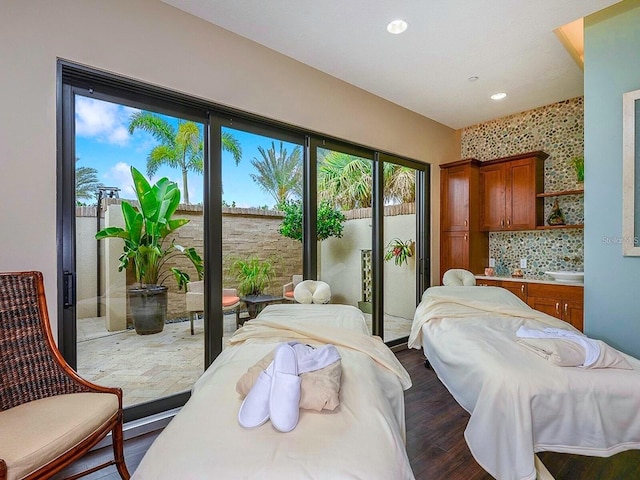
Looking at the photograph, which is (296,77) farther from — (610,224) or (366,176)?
(610,224)

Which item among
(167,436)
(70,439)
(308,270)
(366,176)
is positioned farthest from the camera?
(366,176)

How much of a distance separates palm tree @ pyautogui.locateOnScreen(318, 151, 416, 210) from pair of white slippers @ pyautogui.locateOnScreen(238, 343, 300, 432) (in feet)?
8.24

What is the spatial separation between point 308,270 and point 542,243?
3302 mm

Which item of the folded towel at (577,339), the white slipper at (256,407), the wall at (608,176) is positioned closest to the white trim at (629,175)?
the wall at (608,176)

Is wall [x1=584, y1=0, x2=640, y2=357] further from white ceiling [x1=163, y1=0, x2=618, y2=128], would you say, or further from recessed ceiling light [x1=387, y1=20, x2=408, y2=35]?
recessed ceiling light [x1=387, y1=20, x2=408, y2=35]

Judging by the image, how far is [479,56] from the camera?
3.05 metres

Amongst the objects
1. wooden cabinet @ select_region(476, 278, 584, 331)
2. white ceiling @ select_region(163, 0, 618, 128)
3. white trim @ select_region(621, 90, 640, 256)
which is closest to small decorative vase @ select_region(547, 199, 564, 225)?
wooden cabinet @ select_region(476, 278, 584, 331)

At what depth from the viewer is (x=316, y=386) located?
3.87 ft

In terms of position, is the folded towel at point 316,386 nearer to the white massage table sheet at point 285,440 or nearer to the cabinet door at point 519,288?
the white massage table sheet at point 285,440

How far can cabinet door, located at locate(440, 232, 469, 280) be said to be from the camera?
4.55 meters

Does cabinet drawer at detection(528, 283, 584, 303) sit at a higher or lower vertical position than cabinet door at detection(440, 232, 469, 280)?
A: lower

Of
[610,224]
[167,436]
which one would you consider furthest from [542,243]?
[167,436]

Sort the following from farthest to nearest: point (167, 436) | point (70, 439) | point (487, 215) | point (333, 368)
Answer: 1. point (487, 215)
2. point (70, 439)
3. point (333, 368)
4. point (167, 436)

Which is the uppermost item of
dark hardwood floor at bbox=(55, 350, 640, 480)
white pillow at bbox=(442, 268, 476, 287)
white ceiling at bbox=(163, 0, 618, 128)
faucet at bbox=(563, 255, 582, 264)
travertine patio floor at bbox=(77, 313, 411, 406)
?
white ceiling at bbox=(163, 0, 618, 128)
